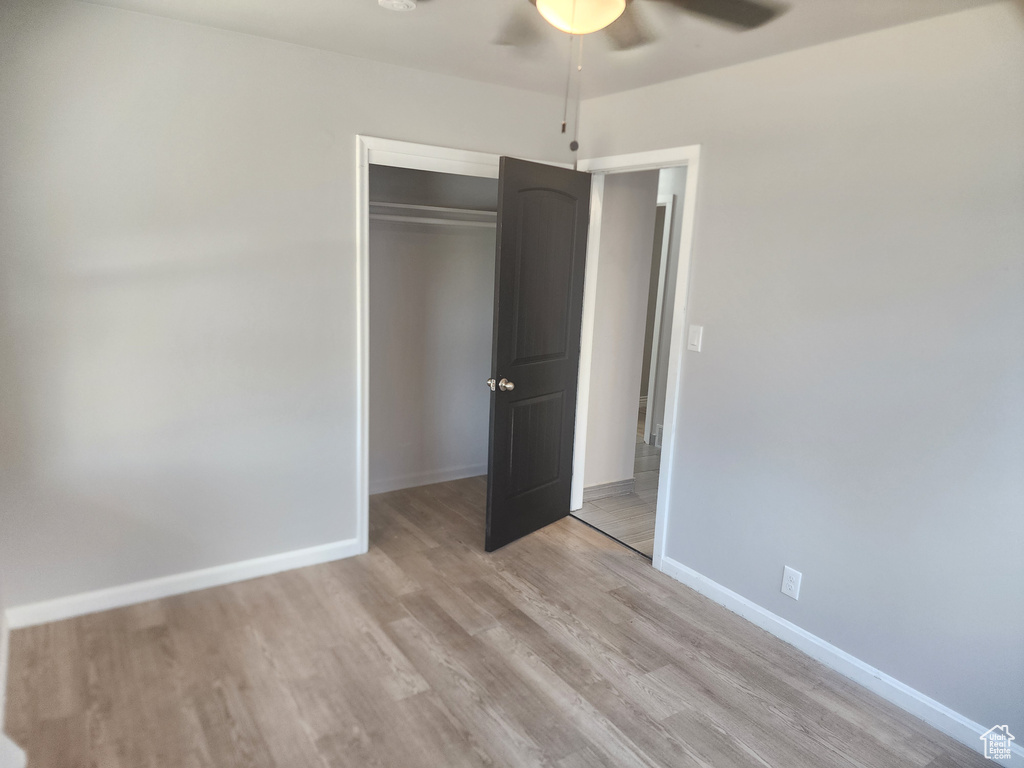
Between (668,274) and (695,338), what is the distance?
2494 mm

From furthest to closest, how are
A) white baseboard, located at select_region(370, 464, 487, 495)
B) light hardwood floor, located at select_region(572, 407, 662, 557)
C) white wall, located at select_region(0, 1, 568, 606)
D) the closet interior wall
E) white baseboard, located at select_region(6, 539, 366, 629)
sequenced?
white baseboard, located at select_region(370, 464, 487, 495) < the closet interior wall < light hardwood floor, located at select_region(572, 407, 662, 557) < white baseboard, located at select_region(6, 539, 366, 629) < white wall, located at select_region(0, 1, 568, 606)

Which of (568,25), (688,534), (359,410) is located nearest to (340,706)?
(359,410)

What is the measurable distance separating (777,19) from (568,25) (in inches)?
32.9

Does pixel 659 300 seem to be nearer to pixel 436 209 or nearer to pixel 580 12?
pixel 436 209

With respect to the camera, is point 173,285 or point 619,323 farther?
point 619,323

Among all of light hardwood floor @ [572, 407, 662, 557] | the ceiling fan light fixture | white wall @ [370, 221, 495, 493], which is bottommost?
light hardwood floor @ [572, 407, 662, 557]

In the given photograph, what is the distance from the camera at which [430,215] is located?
4.06 m

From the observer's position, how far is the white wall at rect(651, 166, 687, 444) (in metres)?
5.34

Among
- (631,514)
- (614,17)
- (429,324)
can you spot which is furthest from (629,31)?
(631,514)

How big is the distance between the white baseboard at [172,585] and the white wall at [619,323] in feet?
5.74

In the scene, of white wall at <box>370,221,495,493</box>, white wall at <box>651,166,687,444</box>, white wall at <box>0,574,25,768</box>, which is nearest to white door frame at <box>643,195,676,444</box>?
white wall at <box>651,166,687,444</box>

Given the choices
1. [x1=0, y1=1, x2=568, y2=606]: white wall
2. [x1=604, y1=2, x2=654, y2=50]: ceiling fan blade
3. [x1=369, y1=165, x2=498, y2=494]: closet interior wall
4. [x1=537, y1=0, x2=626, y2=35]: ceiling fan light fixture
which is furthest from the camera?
[x1=369, y1=165, x2=498, y2=494]: closet interior wall

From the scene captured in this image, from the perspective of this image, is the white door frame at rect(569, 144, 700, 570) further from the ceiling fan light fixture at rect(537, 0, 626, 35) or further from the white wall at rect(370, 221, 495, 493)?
the ceiling fan light fixture at rect(537, 0, 626, 35)

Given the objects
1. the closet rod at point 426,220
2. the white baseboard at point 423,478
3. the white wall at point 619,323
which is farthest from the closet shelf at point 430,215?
the white baseboard at point 423,478
